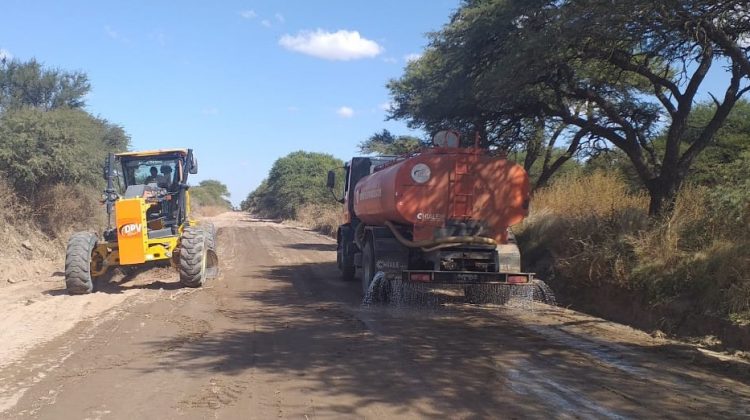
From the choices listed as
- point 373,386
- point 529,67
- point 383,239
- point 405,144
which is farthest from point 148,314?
point 405,144

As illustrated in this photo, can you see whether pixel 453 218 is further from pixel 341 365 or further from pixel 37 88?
pixel 37 88

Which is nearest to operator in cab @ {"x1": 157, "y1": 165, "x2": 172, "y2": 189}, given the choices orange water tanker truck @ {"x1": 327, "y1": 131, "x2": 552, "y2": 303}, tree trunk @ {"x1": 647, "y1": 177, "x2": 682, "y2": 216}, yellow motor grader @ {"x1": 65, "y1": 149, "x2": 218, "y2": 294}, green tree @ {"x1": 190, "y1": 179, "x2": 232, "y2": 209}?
yellow motor grader @ {"x1": 65, "y1": 149, "x2": 218, "y2": 294}

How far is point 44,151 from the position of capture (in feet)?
63.4

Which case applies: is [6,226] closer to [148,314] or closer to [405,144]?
[148,314]

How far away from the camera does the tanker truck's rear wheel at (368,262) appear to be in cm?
1166

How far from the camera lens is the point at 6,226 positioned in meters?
17.3

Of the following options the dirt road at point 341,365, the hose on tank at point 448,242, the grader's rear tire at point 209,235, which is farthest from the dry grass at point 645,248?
the grader's rear tire at point 209,235

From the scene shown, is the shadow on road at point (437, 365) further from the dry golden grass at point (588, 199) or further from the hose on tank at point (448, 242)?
the dry golden grass at point (588, 199)

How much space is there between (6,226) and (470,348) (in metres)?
15.2

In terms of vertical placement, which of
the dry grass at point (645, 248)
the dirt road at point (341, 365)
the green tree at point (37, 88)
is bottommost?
the dirt road at point (341, 365)

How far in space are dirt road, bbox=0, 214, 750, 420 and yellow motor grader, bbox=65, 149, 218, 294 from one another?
3.83ft

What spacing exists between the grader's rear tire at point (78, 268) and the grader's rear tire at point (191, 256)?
173 cm

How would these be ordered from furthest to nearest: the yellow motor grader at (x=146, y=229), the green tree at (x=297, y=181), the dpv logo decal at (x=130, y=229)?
the green tree at (x=297, y=181), the dpv logo decal at (x=130, y=229), the yellow motor grader at (x=146, y=229)

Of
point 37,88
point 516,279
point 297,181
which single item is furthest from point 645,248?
point 297,181
